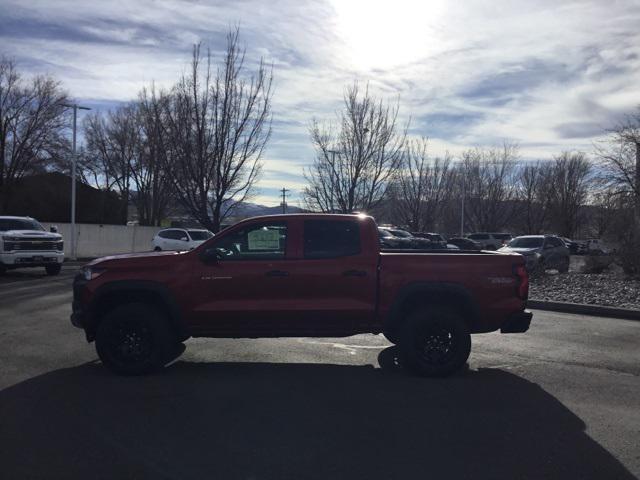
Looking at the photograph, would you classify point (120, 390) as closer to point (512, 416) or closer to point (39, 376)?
point (39, 376)

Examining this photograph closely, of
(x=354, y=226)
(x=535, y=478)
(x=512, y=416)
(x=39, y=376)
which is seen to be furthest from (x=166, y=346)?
(x=535, y=478)

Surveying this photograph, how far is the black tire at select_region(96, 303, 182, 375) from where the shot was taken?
6.91m

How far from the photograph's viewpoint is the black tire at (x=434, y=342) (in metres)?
6.95

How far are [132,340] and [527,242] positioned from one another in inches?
785

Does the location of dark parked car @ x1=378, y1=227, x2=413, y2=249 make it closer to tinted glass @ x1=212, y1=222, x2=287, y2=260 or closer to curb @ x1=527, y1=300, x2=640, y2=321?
curb @ x1=527, y1=300, x2=640, y2=321

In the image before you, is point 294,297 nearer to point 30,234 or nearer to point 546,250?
point 30,234

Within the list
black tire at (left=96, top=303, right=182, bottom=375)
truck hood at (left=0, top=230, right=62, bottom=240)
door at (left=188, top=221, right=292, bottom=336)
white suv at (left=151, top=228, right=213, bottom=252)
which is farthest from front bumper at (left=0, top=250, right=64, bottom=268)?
door at (left=188, top=221, right=292, bottom=336)

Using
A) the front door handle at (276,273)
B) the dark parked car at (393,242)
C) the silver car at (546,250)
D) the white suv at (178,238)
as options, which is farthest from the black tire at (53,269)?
the silver car at (546,250)

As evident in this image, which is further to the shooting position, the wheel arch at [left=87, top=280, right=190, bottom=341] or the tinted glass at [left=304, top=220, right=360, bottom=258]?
the tinted glass at [left=304, top=220, right=360, bottom=258]

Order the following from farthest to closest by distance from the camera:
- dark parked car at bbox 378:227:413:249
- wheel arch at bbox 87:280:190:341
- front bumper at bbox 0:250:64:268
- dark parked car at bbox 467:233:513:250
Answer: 1. dark parked car at bbox 467:233:513:250
2. dark parked car at bbox 378:227:413:249
3. front bumper at bbox 0:250:64:268
4. wheel arch at bbox 87:280:190:341

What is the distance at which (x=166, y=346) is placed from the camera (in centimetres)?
695

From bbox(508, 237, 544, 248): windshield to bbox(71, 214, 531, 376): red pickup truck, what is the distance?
17.4 metres

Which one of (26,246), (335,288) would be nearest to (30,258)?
(26,246)

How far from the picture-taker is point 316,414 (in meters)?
5.56
